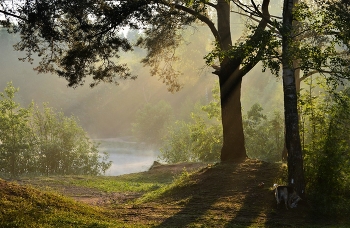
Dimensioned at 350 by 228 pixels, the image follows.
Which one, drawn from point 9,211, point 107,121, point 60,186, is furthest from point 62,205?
point 107,121

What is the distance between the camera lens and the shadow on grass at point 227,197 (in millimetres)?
10570

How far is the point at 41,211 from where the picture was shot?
9414 millimetres

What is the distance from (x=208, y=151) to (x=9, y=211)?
21081 millimetres

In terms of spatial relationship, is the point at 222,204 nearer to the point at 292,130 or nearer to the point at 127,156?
the point at 292,130

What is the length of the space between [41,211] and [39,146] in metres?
20.5

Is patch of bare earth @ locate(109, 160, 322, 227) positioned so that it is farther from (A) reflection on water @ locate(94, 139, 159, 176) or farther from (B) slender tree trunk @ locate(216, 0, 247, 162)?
(A) reflection on water @ locate(94, 139, 159, 176)

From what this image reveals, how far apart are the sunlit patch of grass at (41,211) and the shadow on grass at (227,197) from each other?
6.02ft

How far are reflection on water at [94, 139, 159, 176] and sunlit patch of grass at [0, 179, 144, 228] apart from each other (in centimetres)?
2946

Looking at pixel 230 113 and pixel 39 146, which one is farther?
pixel 39 146

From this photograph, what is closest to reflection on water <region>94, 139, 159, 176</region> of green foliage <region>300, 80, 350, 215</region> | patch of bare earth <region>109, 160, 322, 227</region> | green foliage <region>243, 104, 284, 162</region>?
green foliage <region>243, 104, 284, 162</region>

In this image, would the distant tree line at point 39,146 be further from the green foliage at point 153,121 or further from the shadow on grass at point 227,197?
the green foliage at point 153,121

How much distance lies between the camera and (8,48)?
4173 inches

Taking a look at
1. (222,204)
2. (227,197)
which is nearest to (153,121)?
(227,197)

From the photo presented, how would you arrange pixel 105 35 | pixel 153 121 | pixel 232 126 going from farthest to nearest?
1. pixel 153 121
2. pixel 232 126
3. pixel 105 35
